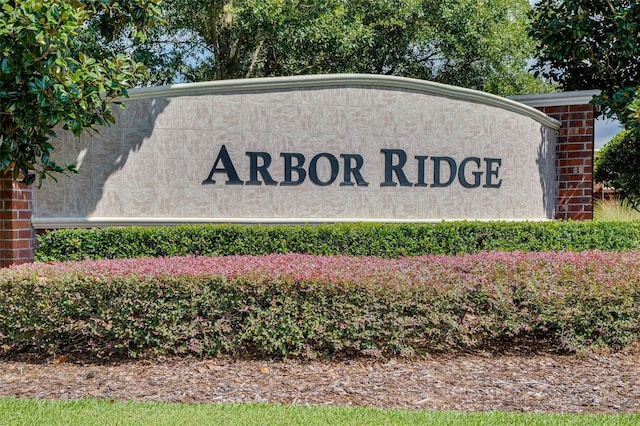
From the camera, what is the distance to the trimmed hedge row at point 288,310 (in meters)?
5.64

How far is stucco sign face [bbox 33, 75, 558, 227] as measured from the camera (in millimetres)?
8469

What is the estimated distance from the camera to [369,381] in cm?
515

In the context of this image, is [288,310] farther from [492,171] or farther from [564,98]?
[564,98]

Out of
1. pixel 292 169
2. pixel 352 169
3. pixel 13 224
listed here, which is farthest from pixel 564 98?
pixel 13 224

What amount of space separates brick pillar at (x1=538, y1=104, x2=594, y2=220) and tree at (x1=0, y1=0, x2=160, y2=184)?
25.6 ft

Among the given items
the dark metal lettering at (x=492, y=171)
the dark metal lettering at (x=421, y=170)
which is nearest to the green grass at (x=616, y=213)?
the dark metal lettering at (x=492, y=171)

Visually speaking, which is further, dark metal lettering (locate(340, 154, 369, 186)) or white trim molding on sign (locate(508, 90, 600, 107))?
white trim molding on sign (locate(508, 90, 600, 107))

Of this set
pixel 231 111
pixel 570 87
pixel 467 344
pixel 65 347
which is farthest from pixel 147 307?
pixel 570 87

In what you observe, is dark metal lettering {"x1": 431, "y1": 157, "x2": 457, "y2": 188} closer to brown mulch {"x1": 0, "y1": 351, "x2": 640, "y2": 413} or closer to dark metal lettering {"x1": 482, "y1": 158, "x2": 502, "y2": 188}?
dark metal lettering {"x1": 482, "y1": 158, "x2": 502, "y2": 188}

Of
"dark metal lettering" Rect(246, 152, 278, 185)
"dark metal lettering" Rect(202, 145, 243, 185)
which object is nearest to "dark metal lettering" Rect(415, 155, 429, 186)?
"dark metal lettering" Rect(246, 152, 278, 185)

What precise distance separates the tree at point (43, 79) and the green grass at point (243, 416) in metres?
3.41

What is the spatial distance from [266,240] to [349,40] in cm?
842

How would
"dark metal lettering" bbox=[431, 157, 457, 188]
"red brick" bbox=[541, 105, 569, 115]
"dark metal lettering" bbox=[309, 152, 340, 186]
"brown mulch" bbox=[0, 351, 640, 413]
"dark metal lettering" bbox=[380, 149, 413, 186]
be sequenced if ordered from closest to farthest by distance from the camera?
"brown mulch" bbox=[0, 351, 640, 413] → "dark metal lettering" bbox=[309, 152, 340, 186] → "dark metal lettering" bbox=[380, 149, 413, 186] → "dark metal lettering" bbox=[431, 157, 457, 188] → "red brick" bbox=[541, 105, 569, 115]

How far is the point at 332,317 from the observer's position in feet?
18.5
